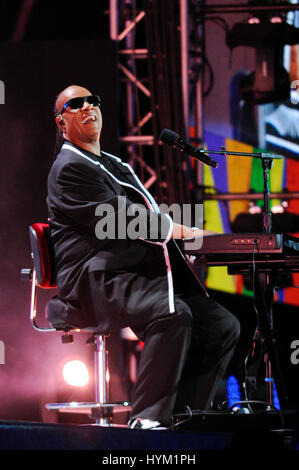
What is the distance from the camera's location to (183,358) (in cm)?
360

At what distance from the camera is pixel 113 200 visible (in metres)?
3.83

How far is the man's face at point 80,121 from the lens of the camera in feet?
13.5

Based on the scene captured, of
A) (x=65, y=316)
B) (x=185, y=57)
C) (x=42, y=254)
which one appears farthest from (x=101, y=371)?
(x=185, y=57)

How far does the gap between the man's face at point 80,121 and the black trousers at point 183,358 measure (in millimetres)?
930

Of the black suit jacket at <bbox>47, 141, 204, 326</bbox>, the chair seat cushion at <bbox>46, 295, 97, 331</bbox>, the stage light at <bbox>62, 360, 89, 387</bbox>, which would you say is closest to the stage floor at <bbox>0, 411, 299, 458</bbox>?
the black suit jacket at <bbox>47, 141, 204, 326</bbox>

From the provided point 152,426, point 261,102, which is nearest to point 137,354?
point 152,426

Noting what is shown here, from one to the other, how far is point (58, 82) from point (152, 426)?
9.06ft

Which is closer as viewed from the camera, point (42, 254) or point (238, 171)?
point (42, 254)

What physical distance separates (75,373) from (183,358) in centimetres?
180

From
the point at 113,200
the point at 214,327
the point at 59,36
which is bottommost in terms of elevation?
the point at 214,327

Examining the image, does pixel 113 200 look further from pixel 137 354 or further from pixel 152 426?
pixel 137 354

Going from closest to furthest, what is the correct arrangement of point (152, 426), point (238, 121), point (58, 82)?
point (152, 426) < point (58, 82) < point (238, 121)

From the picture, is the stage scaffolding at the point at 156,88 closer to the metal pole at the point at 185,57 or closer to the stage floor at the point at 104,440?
the metal pole at the point at 185,57

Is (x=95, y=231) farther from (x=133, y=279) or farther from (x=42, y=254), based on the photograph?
(x=42, y=254)
